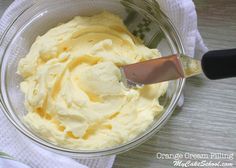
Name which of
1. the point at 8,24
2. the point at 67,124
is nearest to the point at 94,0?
the point at 8,24

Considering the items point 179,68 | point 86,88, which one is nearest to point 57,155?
point 86,88

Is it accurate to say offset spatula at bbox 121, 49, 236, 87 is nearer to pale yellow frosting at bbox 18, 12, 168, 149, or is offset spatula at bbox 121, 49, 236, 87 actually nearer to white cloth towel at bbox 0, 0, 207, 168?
pale yellow frosting at bbox 18, 12, 168, 149

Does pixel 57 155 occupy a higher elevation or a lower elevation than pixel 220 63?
lower

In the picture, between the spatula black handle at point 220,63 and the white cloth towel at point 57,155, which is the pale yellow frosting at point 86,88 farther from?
the spatula black handle at point 220,63

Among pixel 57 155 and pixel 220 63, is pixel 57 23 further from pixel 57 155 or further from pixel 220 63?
pixel 220 63

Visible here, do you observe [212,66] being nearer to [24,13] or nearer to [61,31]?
[61,31]

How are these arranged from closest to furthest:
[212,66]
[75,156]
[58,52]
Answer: [212,66] → [75,156] → [58,52]
